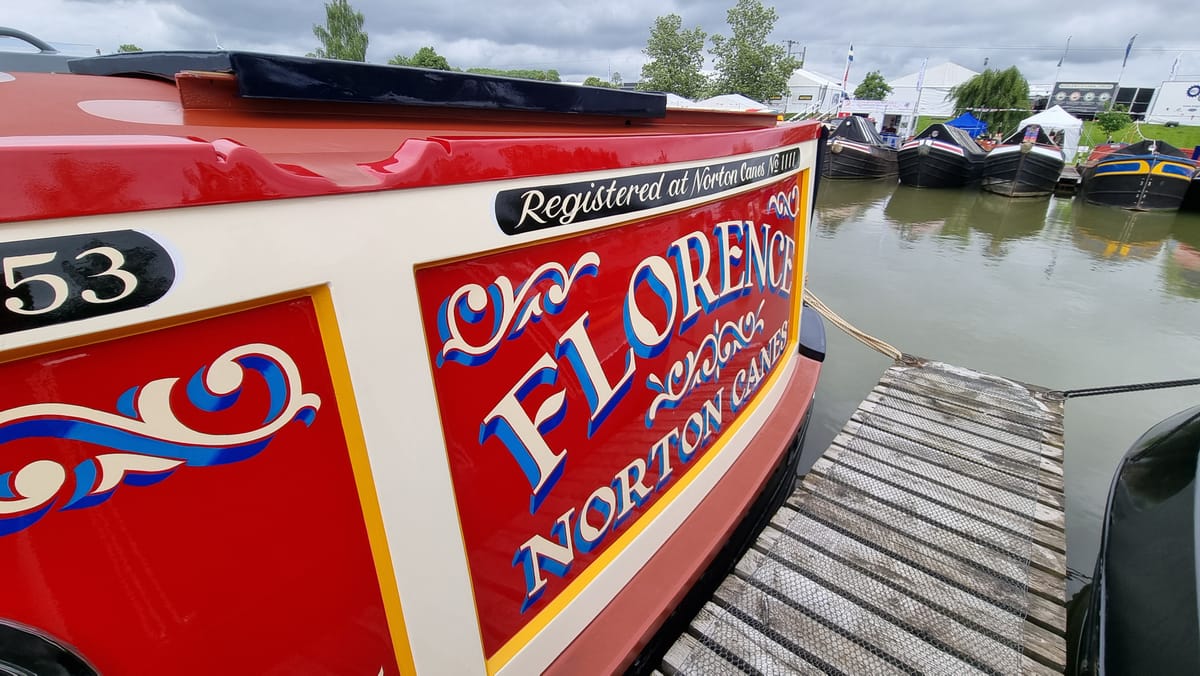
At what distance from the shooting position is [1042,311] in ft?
20.2

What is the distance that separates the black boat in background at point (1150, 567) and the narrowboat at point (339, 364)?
1335 millimetres

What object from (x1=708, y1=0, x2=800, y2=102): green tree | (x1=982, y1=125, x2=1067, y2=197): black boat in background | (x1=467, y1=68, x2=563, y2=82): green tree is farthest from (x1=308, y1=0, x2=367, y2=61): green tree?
(x1=982, y1=125, x2=1067, y2=197): black boat in background

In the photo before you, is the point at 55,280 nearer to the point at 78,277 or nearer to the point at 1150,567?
the point at 78,277

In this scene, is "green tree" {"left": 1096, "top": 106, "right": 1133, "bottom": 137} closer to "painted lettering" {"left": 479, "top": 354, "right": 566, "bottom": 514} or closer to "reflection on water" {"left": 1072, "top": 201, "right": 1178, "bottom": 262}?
"reflection on water" {"left": 1072, "top": 201, "right": 1178, "bottom": 262}

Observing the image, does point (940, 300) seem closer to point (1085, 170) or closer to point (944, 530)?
point (944, 530)

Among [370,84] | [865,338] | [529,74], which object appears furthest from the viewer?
[529,74]

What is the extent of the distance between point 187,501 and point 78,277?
1.01ft

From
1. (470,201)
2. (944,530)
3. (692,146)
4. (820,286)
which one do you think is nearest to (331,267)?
(470,201)

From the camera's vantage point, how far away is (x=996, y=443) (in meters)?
3.03

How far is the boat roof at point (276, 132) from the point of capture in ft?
1.80

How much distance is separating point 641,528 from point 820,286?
230 inches

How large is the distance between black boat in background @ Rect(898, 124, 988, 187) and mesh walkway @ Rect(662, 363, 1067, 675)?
51.2 feet

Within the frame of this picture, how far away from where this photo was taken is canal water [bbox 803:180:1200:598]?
12.9 feet

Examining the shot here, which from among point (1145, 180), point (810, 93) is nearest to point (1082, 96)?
point (810, 93)
